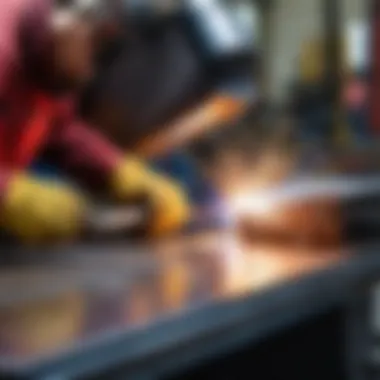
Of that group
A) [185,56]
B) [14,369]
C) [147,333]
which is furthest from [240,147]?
[14,369]

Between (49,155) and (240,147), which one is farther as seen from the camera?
(240,147)

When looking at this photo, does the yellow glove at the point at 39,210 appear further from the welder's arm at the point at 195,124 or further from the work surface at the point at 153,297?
the welder's arm at the point at 195,124

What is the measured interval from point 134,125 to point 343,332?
0.34 meters

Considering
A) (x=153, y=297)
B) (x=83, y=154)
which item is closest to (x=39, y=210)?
(x=83, y=154)

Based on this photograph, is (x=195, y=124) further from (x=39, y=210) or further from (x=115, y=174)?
(x=39, y=210)

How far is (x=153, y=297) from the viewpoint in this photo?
104cm

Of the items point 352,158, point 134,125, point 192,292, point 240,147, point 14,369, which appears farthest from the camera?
point 352,158

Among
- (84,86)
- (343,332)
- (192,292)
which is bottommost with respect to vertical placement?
(343,332)

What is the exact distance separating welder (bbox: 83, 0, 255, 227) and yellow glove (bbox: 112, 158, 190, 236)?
0.02 metres

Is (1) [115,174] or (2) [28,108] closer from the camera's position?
(2) [28,108]

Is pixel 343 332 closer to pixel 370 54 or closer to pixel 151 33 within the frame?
pixel 151 33

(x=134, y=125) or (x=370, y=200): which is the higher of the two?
(x=134, y=125)

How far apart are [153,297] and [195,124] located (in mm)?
411

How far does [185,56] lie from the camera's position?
1.39 meters
